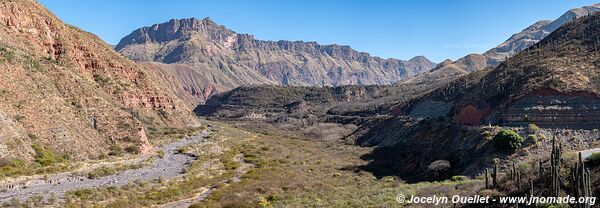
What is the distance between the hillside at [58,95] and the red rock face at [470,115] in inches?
1653

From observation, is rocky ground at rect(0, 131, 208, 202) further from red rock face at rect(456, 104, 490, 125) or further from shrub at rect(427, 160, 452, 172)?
red rock face at rect(456, 104, 490, 125)

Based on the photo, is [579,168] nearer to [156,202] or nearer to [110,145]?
[156,202]

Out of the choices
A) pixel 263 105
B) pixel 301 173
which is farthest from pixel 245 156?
pixel 263 105

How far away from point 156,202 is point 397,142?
44.4 metres

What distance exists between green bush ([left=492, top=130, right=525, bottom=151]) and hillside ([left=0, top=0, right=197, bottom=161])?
3992cm

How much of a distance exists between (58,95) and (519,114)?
52.9m

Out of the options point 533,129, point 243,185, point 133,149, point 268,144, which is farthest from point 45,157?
point 533,129

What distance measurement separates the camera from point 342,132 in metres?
100

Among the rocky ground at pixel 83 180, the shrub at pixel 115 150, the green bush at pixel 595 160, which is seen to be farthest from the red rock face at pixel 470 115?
the shrub at pixel 115 150

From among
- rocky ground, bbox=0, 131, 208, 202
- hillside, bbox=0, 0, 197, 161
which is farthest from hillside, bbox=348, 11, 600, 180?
hillside, bbox=0, 0, 197, 161

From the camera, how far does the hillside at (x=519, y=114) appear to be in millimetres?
40812

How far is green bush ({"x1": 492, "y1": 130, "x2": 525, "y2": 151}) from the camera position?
122ft

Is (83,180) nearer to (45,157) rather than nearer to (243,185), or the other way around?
(45,157)

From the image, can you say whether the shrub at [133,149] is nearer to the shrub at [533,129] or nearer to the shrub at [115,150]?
the shrub at [115,150]
